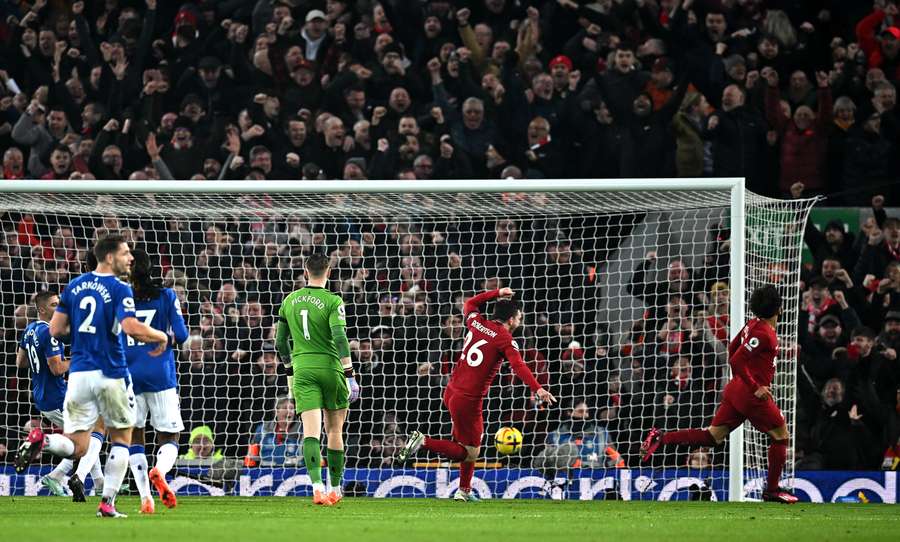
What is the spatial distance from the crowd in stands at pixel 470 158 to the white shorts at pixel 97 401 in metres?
4.19

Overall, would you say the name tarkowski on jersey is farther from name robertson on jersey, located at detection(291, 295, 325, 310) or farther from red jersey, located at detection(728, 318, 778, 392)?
red jersey, located at detection(728, 318, 778, 392)

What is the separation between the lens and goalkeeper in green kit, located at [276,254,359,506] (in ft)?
35.3

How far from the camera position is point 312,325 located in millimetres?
10852

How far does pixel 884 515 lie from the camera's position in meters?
10.2

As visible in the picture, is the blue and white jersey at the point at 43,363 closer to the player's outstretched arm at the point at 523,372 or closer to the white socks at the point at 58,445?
the white socks at the point at 58,445

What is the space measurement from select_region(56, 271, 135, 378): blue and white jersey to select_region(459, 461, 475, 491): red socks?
3.97m

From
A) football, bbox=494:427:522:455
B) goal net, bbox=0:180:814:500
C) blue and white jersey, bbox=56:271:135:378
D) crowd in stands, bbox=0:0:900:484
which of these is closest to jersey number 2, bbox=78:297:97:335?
blue and white jersey, bbox=56:271:135:378

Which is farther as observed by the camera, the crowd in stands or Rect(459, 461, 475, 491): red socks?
the crowd in stands

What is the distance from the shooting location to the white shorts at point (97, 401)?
28.8 ft

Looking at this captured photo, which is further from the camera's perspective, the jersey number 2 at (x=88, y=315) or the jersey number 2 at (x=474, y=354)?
the jersey number 2 at (x=474, y=354)

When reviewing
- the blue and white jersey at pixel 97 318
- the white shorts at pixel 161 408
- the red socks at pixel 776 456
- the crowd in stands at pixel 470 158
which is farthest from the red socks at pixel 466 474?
the blue and white jersey at pixel 97 318

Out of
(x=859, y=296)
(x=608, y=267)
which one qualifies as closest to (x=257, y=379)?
(x=608, y=267)

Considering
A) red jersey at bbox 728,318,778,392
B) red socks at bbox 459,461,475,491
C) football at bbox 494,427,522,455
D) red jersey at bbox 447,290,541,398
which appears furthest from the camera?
football at bbox 494,427,522,455

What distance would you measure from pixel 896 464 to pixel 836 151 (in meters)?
3.81
